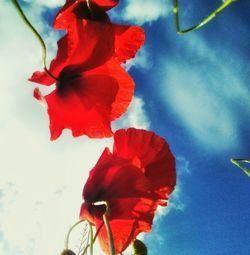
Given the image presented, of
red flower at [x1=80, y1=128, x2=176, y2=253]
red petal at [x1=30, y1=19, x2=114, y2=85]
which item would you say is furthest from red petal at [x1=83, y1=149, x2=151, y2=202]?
red petal at [x1=30, y1=19, x2=114, y2=85]

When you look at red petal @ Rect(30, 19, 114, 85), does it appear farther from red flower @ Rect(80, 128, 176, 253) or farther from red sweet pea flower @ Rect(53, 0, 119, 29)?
red flower @ Rect(80, 128, 176, 253)

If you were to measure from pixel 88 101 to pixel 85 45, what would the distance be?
75mm

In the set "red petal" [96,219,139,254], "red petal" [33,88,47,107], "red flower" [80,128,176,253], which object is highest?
"red petal" [33,88,47,107]

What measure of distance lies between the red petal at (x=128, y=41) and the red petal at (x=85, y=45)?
36 millimetres

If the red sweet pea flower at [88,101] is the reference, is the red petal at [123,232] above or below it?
below

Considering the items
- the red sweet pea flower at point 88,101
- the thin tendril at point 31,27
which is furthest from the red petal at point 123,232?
the thin tendril at point 31,27

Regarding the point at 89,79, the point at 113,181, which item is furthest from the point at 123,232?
the point at 89,79

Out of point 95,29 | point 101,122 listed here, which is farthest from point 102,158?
point 95,29

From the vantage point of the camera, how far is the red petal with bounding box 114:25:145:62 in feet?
1.59

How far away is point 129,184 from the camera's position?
1.57ft

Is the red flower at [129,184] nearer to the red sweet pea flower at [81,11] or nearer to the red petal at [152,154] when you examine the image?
the red petal at [152,154]

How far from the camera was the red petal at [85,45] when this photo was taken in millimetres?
440

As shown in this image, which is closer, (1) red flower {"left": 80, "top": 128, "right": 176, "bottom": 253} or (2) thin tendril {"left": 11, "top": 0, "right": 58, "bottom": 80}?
(2) thin tendril {"left": 11, "top": 0, "right": 58, "bottom": 80}

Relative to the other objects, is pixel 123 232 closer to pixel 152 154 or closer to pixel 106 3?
pixel 152 154
